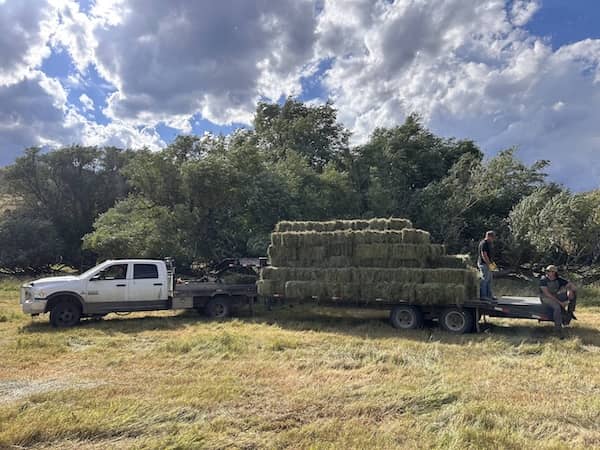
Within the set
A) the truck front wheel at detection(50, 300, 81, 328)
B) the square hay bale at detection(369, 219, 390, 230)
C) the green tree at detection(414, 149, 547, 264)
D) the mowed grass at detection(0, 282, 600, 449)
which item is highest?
the green tree at detection(414, 149, 547, 264)

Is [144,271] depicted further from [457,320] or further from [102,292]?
[457,320]

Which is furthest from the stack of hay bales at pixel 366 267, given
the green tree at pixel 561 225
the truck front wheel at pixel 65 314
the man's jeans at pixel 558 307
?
the green tree at pixel 561 225

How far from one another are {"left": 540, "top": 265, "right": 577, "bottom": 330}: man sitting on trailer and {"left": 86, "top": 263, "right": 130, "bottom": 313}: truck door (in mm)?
10449

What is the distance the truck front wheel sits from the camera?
36.6 feet

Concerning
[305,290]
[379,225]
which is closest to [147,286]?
[305,290]

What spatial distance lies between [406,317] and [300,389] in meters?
5.40

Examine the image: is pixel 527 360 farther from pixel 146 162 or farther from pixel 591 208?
pixel 146 162

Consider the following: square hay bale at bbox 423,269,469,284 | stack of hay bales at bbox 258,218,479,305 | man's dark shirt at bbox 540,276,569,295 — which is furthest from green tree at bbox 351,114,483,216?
man's dark shirt at bbox 540,276,569,295

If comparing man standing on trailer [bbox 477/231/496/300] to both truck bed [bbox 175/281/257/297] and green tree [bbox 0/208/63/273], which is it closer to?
truck bed [bbox 175/281/257/297]

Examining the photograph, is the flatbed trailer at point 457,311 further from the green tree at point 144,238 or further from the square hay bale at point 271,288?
the green tree at point 144,238

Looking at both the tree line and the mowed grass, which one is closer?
the mowed grass

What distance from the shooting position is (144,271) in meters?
12.2

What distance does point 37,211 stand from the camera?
3259 cm

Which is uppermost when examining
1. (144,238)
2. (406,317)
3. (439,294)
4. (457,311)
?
(144,238)
